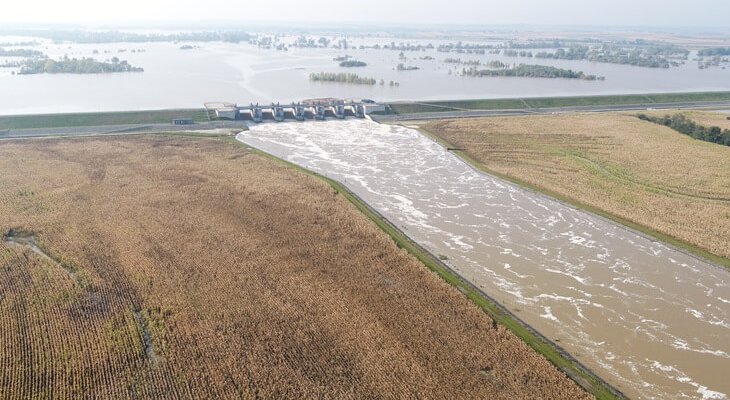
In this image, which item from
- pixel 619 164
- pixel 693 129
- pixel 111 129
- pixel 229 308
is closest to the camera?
Answer: pixel 229 308

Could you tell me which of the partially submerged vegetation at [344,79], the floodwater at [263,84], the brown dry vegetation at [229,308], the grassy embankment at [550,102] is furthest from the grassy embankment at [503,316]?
the partially submerged vegetation at [344,79]

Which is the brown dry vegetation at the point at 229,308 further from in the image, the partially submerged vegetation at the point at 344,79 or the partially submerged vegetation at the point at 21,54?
the partially submerged vegetation at the point at 21,54

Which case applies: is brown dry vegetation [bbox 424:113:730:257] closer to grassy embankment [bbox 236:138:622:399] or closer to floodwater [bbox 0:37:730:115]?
grassy embankment [bbox 236:138:622:399]

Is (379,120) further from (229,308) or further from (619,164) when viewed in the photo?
(229,308)

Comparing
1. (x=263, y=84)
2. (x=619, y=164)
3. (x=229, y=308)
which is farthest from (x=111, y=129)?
(x=619, y=164)

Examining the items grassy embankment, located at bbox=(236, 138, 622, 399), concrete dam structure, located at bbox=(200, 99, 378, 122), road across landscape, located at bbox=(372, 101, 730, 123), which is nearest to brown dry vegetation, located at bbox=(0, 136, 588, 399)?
grassy embankment, located at bbox=(236, 138, 622, 399)
